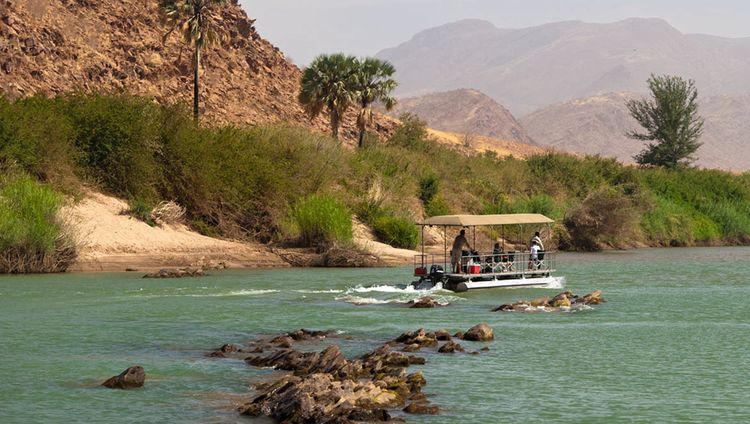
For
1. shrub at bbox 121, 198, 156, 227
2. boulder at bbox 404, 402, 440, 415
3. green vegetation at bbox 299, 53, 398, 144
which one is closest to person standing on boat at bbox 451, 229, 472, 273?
shrub at bbox 121, 198, 156, 227

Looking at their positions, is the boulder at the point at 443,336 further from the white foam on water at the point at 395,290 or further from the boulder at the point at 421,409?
the white foam on water at the point at 395,290

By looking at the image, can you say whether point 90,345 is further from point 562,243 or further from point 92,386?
point 562,243

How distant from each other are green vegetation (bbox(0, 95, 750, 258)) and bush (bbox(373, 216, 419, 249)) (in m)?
0.06

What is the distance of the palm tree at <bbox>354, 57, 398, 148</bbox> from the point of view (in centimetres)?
7231

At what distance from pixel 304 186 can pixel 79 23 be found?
34.8 m

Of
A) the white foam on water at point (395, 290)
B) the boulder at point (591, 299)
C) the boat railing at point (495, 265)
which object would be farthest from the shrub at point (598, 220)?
the boulder at point (591, 299)

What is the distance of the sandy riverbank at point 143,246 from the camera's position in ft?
157

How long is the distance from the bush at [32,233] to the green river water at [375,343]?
174cm

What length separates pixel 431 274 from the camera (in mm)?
40062

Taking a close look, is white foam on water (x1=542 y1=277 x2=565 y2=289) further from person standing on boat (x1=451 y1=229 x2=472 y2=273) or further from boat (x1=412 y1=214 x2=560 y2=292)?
person standing on boat (x1=451 y1=229 x2=472 y2=273)

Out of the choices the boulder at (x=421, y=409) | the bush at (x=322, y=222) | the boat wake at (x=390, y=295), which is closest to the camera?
the boulder at (x=421, y=409)

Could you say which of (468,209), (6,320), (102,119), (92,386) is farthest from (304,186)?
(92,386)

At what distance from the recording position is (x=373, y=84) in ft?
241

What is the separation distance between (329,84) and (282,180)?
13535mm
